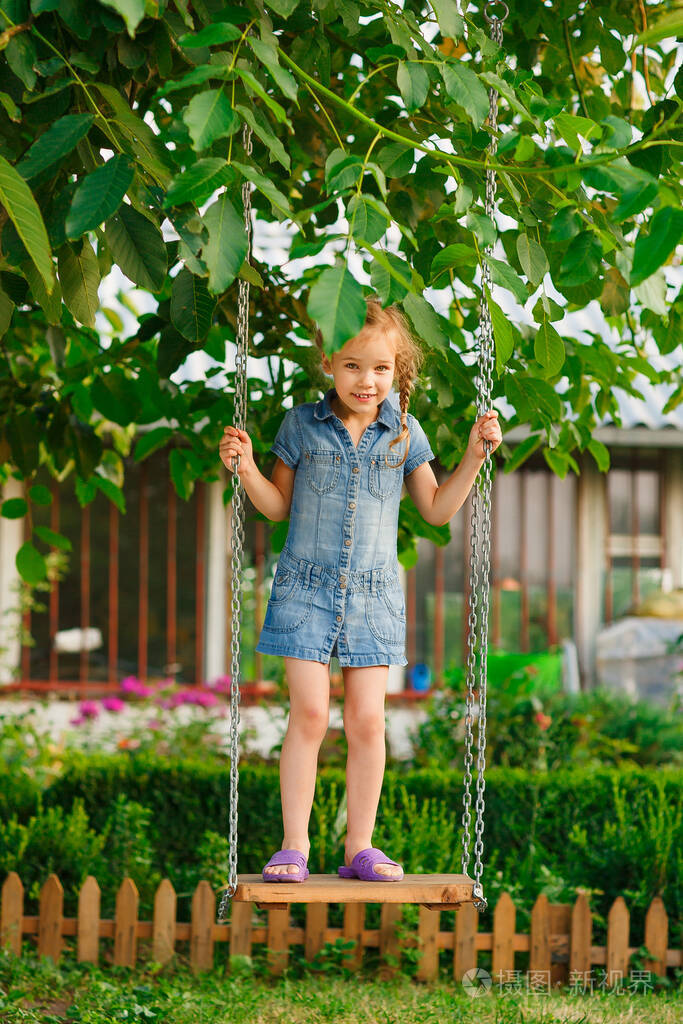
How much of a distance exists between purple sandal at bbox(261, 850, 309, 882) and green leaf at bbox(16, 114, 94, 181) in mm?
1499

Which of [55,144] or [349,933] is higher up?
[55,144]

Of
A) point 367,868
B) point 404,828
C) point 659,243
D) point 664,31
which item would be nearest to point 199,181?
point 659,243

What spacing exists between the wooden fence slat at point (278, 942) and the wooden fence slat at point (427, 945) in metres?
0.48

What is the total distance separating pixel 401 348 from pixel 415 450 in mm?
274

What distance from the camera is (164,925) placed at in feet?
12.4

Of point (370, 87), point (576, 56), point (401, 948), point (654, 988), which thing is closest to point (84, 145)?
point (370, 87)

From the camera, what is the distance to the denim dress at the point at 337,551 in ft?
8.21

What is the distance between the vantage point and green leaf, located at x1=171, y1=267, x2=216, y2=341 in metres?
2.09

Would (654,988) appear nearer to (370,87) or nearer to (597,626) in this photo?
(370,87)

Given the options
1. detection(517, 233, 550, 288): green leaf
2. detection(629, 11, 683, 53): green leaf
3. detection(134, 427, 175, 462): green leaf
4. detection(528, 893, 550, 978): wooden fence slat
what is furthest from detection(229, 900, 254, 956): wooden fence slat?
detection(629, 11, 683, 53): green leaf

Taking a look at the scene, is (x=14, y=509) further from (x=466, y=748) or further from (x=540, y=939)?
(x=540, y=939)

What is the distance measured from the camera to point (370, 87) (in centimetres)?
318

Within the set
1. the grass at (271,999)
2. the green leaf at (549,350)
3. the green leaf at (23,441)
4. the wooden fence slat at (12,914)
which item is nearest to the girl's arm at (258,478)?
the green leaf at (549,350)

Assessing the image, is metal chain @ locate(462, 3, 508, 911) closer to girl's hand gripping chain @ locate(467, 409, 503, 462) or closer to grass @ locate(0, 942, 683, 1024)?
girl's hand gripping chain @ locate(467, 409, 503, 462)
